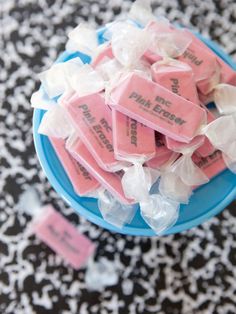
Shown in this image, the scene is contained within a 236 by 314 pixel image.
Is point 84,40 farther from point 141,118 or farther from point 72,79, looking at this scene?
point 141,118

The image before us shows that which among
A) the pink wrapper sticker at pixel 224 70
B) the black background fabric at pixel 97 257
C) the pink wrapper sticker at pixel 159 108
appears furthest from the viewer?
the black background fabric at pixel 97 257

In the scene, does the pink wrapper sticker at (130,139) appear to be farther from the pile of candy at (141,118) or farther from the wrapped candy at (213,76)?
the wrapped candy at (213,76)

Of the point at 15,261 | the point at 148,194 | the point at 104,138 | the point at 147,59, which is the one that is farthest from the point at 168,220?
the point at 15,261

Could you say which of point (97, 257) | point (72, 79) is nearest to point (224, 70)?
point (72, 79)

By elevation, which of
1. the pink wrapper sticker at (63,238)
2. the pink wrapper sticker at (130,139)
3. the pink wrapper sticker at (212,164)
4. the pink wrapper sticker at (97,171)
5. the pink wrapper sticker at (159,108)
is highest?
the pink wrapper sticker at (159,108)

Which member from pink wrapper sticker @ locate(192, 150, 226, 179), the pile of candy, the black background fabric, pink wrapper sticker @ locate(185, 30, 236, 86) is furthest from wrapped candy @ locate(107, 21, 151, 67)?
the black background fabric

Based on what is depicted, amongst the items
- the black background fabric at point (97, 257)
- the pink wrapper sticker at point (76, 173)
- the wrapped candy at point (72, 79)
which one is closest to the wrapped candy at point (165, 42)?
the wrapped candy at point (72, 79)

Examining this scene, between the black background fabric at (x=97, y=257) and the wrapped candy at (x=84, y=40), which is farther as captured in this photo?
the black background fabric at (x=97, y=257)
